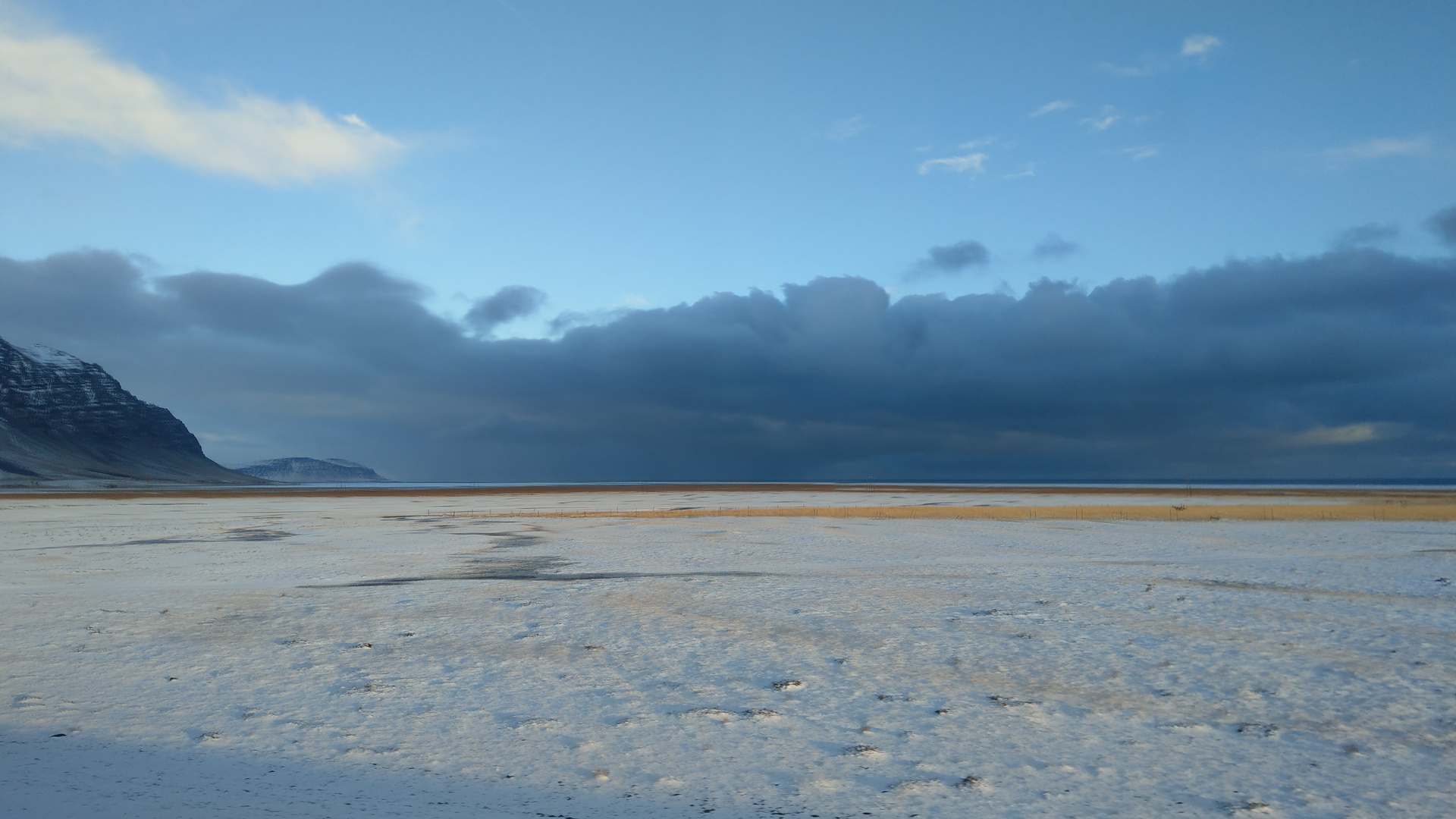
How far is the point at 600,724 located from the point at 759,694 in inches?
56.0

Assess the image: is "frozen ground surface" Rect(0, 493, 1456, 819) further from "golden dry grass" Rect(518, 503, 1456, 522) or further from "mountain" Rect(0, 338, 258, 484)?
"mountain" Rect(0, 338, 258, 484)

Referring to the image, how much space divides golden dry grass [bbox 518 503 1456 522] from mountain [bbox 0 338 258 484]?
5882 inches

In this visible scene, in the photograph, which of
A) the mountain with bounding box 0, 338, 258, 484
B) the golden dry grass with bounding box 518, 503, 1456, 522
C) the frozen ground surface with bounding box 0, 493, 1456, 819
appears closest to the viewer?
the frozen ground surface with bounding box 0, 493, 1456, 819

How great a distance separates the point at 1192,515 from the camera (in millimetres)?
29906

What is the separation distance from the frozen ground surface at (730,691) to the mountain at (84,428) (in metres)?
164

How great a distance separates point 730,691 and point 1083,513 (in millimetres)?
28546

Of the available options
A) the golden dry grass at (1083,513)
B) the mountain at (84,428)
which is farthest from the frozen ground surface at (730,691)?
the mountain at (84,428)

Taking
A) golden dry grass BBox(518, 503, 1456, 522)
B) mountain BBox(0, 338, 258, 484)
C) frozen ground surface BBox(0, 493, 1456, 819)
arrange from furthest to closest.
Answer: mountain BBox(0, 338, 258, 484) → golden dry grass BBox(518, 503, 1456, 522) → frozen ground surface BBox(0, 493, 1456, 819)

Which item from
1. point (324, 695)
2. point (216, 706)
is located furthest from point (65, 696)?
point (324, 695)

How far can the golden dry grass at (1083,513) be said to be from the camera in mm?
29438

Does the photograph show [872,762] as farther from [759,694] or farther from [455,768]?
[455,768]

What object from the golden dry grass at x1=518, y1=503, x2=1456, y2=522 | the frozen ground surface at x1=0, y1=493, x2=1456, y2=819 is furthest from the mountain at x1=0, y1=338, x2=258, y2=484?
the frozen ground surface at x1=0, y1=493, x2=1456, y2=819

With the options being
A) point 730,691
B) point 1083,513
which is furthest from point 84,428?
point 730,691

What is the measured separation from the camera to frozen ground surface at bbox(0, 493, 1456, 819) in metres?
4.79
